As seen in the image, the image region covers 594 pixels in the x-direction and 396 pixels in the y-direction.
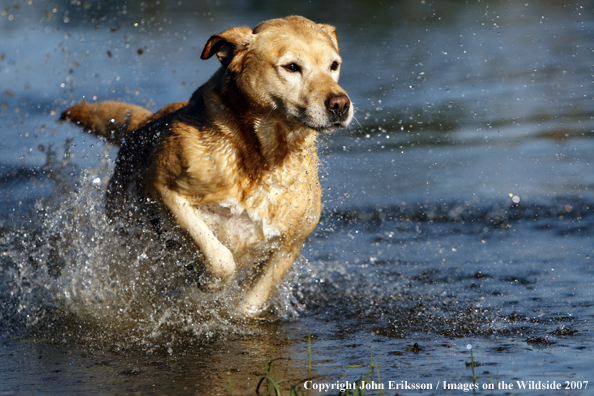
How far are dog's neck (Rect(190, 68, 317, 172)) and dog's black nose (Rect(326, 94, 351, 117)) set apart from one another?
33 cm

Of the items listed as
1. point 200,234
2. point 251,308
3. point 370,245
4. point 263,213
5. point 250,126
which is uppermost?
point 250,126

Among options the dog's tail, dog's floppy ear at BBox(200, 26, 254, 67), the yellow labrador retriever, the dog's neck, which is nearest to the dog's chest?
the yellow labrador retriever

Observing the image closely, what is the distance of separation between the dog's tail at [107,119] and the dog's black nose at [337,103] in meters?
1.96

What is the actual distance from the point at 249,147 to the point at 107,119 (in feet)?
5.62

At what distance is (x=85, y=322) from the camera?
4.13m

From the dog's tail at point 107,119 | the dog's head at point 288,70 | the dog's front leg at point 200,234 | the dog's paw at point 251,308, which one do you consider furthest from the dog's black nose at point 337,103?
the dog's tail at point 107,119

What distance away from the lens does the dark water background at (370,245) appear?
3420 millimetres

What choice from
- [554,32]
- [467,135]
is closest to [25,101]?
[467,135]

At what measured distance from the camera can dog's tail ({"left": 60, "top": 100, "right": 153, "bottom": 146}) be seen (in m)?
5.00

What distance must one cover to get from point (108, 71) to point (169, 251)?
8.02 meters

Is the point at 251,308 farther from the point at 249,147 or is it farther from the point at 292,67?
the point at 292,67

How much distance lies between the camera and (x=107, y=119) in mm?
5043

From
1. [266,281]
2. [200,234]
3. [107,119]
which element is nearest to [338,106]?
[200,234]

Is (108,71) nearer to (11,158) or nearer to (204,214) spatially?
(11,158)
